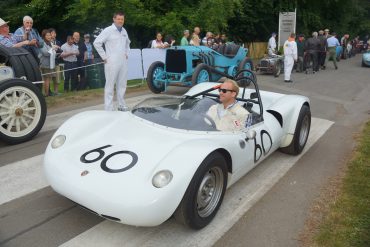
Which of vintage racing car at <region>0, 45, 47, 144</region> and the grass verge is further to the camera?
vintage racing car at <region>0, 45, 47, 144</region>

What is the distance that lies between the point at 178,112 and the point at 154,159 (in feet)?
3.10

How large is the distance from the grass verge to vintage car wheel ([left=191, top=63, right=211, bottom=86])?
5269 millimetres

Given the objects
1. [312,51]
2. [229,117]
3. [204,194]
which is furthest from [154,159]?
[312,51]

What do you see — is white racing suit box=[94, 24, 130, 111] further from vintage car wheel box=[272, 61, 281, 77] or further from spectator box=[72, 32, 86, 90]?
vintage car wheel box=[272, 61, 281, 77]

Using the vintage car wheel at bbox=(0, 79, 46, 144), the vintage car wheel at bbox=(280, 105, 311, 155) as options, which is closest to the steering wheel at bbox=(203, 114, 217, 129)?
the vintage car wheel at bbox=(280, 105, 311, 155)

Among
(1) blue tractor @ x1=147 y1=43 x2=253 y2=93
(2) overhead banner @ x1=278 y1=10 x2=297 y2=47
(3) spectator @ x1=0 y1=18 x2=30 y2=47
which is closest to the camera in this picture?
(3) spectator @ x1=0 y1=18 x2=30 y2=47

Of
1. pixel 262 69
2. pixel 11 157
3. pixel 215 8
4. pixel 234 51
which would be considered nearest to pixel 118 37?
pixel 11 157

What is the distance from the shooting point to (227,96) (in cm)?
409

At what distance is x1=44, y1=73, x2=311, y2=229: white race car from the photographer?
2.82 m

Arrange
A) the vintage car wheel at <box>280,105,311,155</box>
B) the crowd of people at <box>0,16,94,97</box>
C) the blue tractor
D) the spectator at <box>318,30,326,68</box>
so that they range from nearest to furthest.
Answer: the vintage car wheel at <box>280,105,311,155</box> < the crowd of people at <box>0,16,94,97</box> < the blue tractor < the spectator at <box>318,30,326,68</box>

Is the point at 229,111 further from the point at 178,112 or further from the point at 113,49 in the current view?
the point at 113,49

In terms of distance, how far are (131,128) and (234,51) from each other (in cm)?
908

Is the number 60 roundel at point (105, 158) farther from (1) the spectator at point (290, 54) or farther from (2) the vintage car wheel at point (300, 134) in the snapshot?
(1) the spectator at point (290, 54)

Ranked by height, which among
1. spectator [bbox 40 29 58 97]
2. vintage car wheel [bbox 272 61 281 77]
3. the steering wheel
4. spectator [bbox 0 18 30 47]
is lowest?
vintage car wheel [bbox 272 61 281 77]
